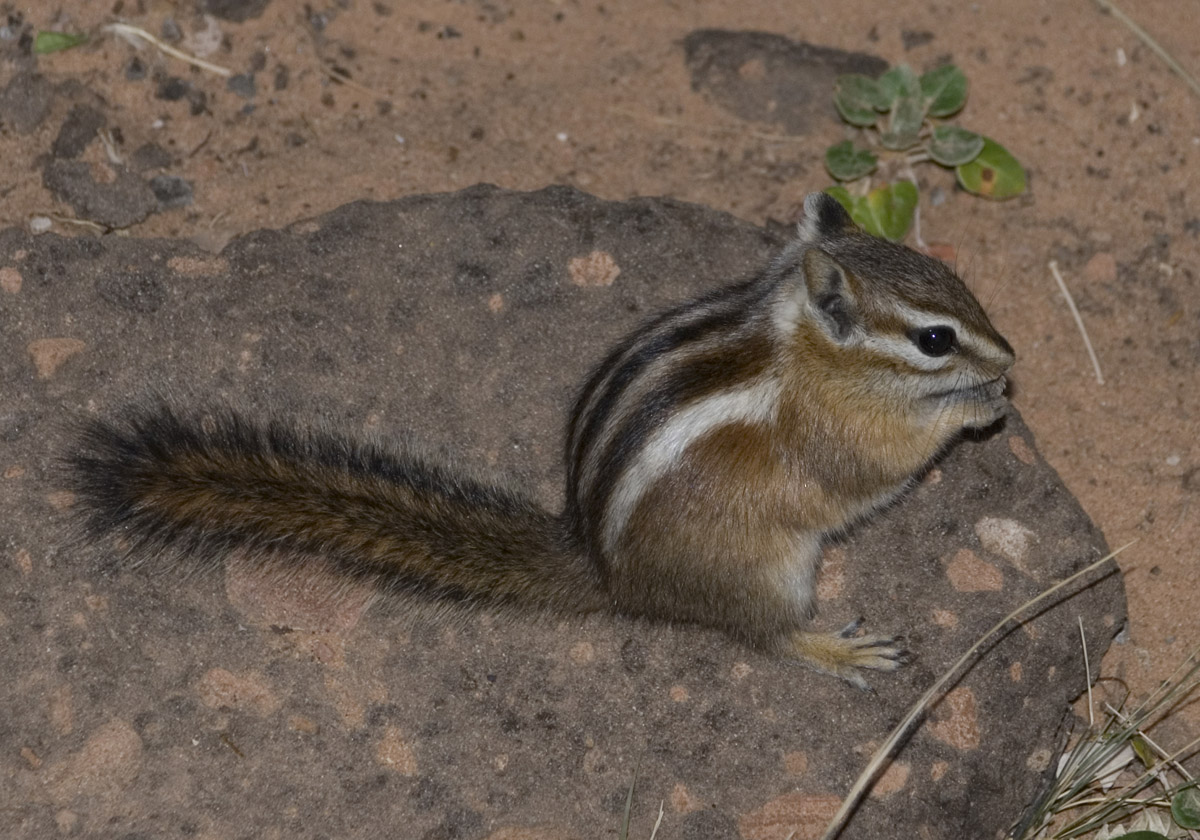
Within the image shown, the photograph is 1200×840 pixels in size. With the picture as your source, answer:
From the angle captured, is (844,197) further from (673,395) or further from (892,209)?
(673,395)

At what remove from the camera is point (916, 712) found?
12.3ft

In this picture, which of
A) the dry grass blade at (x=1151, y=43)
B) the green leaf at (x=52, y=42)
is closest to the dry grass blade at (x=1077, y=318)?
the dry grass blade at (x=1151, y=43)

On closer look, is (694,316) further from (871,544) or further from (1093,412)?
(1093,412)

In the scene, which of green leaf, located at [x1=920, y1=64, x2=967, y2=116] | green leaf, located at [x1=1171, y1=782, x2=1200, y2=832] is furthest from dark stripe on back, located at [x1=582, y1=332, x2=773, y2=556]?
green leaf, located at [x1=920, y1=64, x2=967, y2=116]

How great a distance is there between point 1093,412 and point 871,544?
5.15ft

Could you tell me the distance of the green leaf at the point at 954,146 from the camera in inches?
233

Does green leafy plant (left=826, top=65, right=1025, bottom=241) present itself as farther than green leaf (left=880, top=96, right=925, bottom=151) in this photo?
No

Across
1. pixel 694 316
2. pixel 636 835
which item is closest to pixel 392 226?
pixel 694 316

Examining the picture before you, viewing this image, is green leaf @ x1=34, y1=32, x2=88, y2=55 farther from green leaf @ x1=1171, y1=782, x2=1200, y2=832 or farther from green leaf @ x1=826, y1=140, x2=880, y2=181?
green leaf @ x1=1171, y1=782, x2=1200, y2=832

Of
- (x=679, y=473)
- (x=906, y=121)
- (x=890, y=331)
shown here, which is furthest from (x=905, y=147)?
(x=679, y=473)

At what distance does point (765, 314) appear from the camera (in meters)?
4.15

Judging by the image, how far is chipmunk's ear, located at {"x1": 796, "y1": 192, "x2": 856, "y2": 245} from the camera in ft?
14.4

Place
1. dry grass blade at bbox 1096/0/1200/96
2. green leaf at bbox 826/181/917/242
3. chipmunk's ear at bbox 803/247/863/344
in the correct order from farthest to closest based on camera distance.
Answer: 1. dry grass blade at bbox 1096/0/1200/96
2. green leaf at bbox 826/181/917/242
3. chipmunk's ear at bbox 803/247/863/344

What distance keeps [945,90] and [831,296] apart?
252 centimetres
